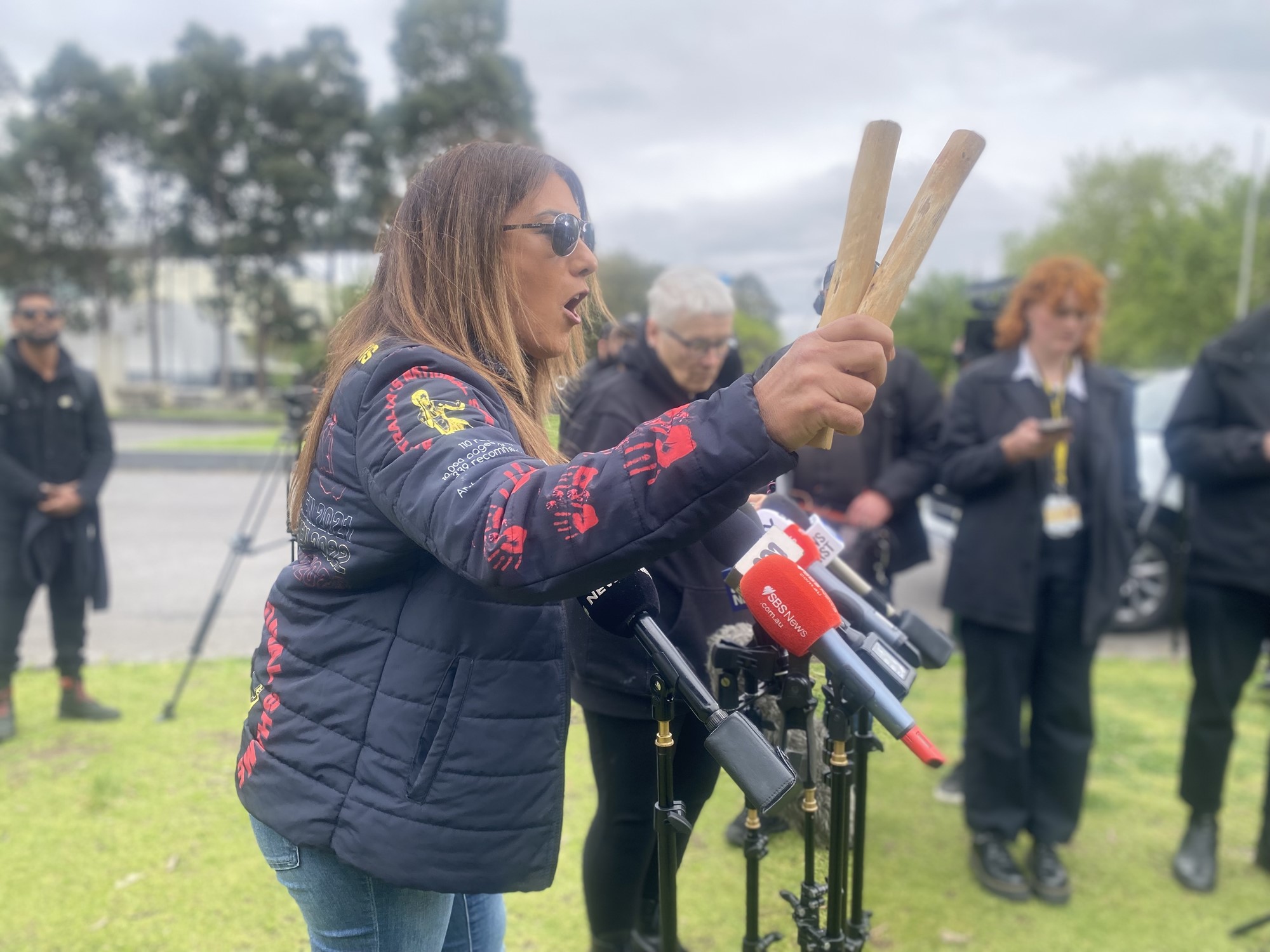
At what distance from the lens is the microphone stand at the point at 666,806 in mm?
1466

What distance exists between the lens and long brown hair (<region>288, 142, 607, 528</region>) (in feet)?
4.74

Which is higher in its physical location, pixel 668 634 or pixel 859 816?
pixel 668 634

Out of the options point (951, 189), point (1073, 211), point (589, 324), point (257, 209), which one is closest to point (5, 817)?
point (589, 324)

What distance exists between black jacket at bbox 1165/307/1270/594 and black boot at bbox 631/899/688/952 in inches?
96.4

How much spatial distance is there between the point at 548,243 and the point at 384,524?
1.72 ft

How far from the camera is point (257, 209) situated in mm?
Answer: 30844

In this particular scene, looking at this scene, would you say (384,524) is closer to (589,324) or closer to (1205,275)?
(589,324)

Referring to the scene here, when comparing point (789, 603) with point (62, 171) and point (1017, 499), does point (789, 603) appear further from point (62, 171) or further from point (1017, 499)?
point (62, 171)

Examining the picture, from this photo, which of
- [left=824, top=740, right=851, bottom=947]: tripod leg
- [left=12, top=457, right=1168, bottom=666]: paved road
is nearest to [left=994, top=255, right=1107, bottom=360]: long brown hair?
[left=824, top=740, right=851, bottom=947]: tripod leg

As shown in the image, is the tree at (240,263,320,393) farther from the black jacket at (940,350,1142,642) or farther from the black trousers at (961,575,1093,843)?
Result: the black trousers at (961,575,1093,843)

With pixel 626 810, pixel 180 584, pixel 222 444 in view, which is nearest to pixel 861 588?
pixel 626 810

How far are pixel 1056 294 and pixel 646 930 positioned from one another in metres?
2.59

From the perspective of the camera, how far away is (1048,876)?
3381mm

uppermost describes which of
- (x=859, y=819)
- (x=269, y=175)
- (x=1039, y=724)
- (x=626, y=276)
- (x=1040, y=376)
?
(x=269, y=175)
